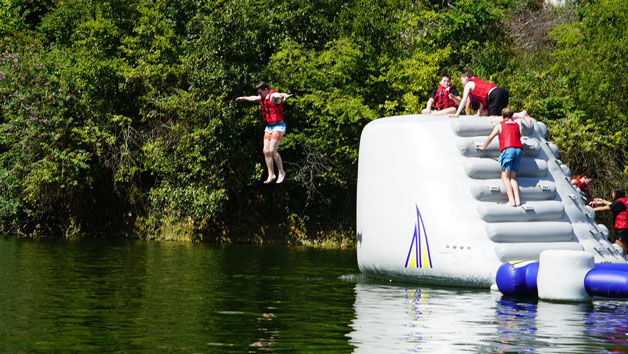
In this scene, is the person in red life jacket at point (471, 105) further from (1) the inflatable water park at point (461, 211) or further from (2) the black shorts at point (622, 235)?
(2) the black shorts at point (622, 235)

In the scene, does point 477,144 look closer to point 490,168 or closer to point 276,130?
point 490,168

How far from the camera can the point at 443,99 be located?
15.7 metres

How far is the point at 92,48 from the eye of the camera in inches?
1095

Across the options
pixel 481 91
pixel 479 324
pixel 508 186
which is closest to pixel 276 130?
pixel 481 91

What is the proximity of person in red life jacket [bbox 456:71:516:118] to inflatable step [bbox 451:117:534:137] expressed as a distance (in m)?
0.66

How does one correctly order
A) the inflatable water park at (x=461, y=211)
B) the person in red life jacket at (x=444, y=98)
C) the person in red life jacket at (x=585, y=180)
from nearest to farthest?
the inflatable water park at (x=461, y=211), the person in red life jacket at (x=444, y=98), the person in red life jacket at (x=585, y=180)

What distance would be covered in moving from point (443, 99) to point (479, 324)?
7.10 metres

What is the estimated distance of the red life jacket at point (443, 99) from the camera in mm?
15584

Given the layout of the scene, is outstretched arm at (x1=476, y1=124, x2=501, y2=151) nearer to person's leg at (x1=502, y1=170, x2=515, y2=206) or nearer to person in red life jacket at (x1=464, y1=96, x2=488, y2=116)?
person's leg at (x1=502, y1=170, x2=515, y2=206)

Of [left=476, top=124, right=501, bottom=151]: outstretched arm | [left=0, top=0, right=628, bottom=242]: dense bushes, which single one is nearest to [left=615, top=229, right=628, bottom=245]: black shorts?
[left=476, top=124, right=501, bottom=151]: outstretched arm

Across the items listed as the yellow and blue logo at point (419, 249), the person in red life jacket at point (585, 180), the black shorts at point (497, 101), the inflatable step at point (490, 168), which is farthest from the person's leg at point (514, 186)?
the person in red life jacket at point (585, 180)

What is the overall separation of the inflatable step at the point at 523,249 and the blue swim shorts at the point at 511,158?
45.8 inches

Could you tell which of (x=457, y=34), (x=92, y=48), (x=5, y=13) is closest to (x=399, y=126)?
(x=457, y=34)

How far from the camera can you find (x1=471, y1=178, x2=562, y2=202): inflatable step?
1326cm
